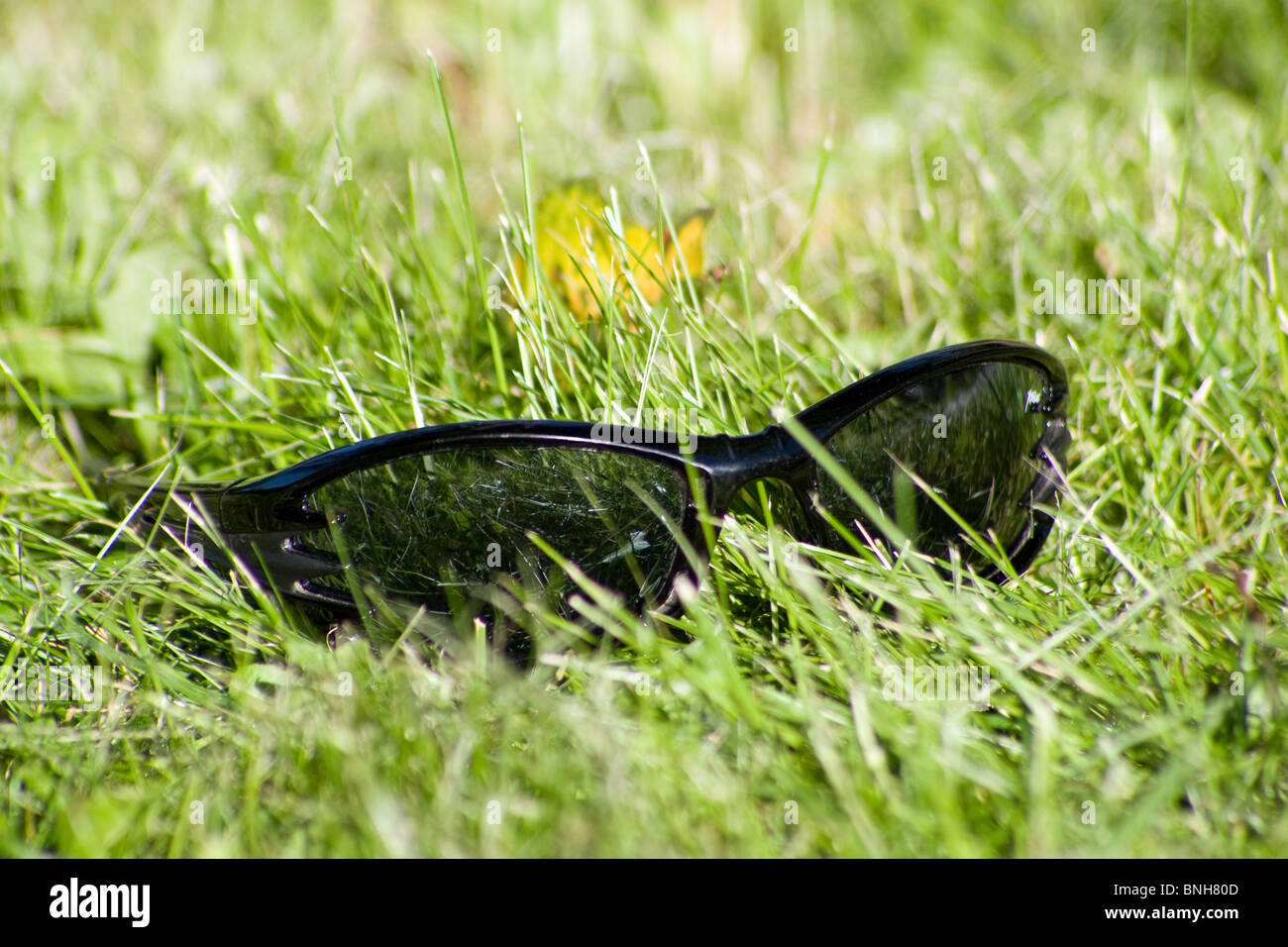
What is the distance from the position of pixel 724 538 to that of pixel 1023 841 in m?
0.52

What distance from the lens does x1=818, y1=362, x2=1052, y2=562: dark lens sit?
1.28 meters

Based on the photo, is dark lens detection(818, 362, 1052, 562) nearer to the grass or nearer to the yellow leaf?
the grass

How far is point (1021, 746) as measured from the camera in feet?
3.17

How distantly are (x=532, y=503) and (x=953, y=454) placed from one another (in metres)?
0.58

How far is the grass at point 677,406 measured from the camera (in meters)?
0.89

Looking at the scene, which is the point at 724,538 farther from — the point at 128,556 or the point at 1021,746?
the point at 128,556

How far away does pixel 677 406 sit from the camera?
1.38 meters

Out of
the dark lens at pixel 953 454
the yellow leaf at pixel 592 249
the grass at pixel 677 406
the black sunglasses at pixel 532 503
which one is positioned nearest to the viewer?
the grass at pixel 677 406

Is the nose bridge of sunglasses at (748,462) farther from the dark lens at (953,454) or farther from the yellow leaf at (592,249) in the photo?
the yellow leaf at (592,249)

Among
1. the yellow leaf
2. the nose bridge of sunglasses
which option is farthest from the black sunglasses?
the yellow leaf

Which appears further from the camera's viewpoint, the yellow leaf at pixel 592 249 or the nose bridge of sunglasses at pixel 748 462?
the yellow leaf at pixel 592 249

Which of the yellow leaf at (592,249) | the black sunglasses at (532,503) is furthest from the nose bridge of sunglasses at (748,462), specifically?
the yellow leaf at (592,249)

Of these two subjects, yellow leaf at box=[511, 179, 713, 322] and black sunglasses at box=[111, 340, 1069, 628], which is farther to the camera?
yellow leaf at box=[511, 179, 713, 322]
